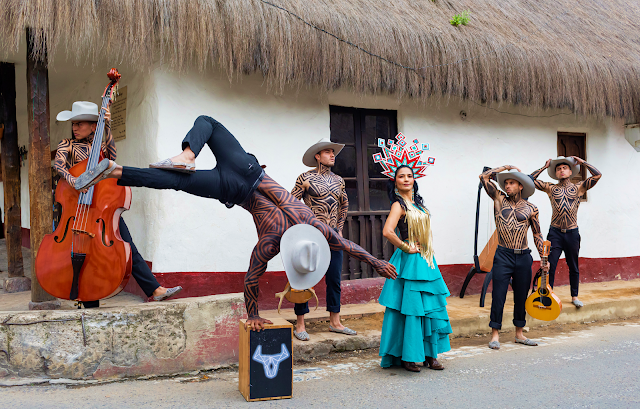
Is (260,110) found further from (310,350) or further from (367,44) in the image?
(310,350)

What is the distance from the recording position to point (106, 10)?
442cm

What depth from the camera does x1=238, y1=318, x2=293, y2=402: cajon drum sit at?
3430mm

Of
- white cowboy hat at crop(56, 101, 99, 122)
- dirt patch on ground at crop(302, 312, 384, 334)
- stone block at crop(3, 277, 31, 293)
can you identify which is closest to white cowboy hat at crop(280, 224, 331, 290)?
dirt patch on ground at crop(302, 312, 384, 334)

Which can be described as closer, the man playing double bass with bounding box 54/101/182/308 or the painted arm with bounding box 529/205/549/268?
the man playing double bass with bounding box 54/101/182/308

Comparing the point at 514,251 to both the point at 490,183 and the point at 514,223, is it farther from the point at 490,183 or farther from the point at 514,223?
the point at 490,183

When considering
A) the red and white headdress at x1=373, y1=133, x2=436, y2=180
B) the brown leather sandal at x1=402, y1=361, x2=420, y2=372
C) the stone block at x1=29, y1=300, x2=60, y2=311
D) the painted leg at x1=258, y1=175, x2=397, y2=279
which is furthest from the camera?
the stone block at x1=29, y1=300, x2=60, y2=311

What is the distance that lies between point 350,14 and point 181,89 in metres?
2.16

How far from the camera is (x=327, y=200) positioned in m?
4.88

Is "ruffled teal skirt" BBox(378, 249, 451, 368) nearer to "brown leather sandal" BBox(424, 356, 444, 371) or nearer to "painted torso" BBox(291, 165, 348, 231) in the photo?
"brown leather sandal" BBox(424, 356, 444, 371)

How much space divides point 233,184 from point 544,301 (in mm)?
3639

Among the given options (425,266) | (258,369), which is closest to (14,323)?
(258,369)

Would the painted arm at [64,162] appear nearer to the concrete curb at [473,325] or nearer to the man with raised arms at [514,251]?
the concrete curb at [473,325]

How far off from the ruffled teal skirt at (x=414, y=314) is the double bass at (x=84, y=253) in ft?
7.11

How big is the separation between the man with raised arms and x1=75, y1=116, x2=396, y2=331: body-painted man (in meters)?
2.03
